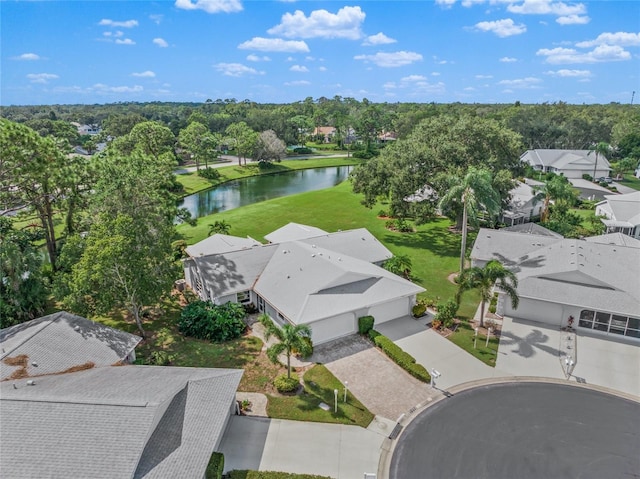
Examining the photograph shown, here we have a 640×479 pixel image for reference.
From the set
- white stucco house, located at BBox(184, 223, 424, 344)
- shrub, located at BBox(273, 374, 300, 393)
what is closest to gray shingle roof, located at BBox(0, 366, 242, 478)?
shrub, located at BBox(273, 374, 300, 393)

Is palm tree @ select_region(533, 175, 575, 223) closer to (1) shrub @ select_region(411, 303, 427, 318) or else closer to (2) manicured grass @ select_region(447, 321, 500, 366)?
(2) manicured grass @ select_region(447, 321, 500, 366)

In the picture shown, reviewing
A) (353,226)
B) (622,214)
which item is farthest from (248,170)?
(622,214)

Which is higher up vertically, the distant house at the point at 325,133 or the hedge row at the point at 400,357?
the distant house at the point at 325,133

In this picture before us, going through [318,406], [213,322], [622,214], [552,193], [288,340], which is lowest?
[318,406]

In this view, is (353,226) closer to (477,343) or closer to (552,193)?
(552,193)

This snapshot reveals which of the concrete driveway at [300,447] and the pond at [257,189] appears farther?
the pond at [257,189]

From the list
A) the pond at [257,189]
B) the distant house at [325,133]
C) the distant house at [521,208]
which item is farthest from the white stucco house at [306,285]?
the distant house at [325,133]

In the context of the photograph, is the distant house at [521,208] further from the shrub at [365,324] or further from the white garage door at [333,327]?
the white garage door at [333,327]
